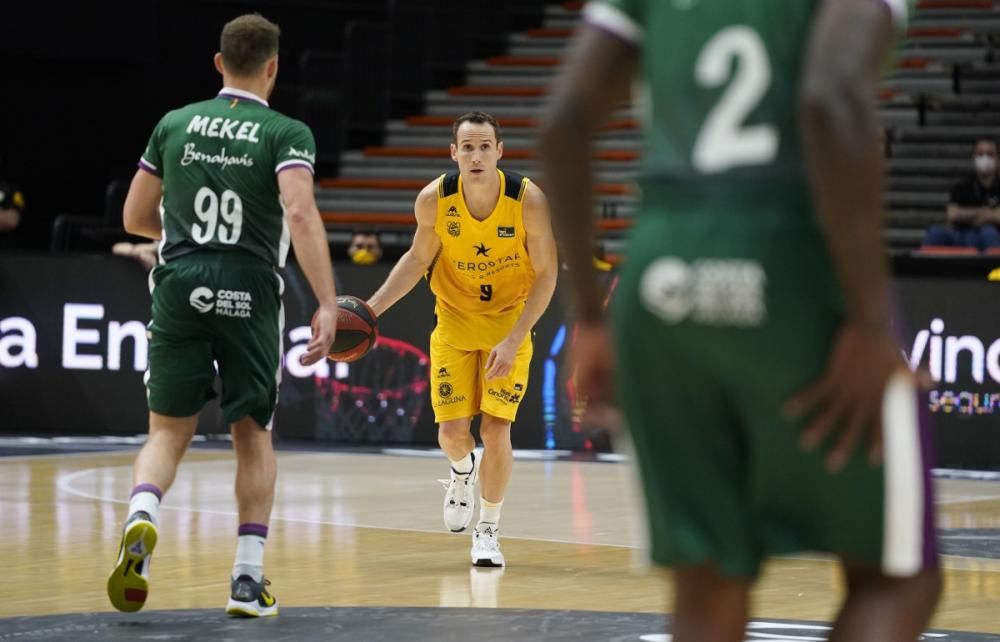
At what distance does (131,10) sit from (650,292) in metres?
18.2

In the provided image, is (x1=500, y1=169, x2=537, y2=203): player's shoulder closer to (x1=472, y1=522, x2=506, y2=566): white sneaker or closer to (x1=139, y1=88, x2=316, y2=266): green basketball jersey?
(x1=472, y1=522, x2=506, y2=566): white sneaker

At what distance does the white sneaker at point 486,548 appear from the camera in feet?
26.0

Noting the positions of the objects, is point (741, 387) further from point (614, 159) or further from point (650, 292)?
point (614, 159)

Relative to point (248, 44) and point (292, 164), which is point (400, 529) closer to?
point (292, 164)

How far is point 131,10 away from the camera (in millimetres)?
20141

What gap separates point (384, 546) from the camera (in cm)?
870

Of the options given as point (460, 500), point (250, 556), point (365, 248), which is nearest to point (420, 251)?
point (460, 500)

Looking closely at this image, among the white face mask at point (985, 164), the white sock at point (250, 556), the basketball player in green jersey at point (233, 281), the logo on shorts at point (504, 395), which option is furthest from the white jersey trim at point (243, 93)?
the white face mask at point (985, 164)

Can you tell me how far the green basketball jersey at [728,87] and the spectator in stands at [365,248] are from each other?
11.9 meters

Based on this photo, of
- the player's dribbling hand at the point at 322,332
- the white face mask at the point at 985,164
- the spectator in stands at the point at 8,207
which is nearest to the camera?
the player's dribbling hand at the point at 322,332

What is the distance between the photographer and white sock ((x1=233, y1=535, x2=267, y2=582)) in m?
6.30

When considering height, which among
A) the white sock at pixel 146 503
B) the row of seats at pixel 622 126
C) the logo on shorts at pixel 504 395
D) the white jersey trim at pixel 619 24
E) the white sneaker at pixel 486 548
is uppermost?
the row of seats at pixel 622 126

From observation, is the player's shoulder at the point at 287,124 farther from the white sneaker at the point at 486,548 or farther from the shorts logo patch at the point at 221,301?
the white sneaker at the point at 486,548

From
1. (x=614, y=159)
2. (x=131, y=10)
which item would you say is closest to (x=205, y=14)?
(x=131, y=10)
